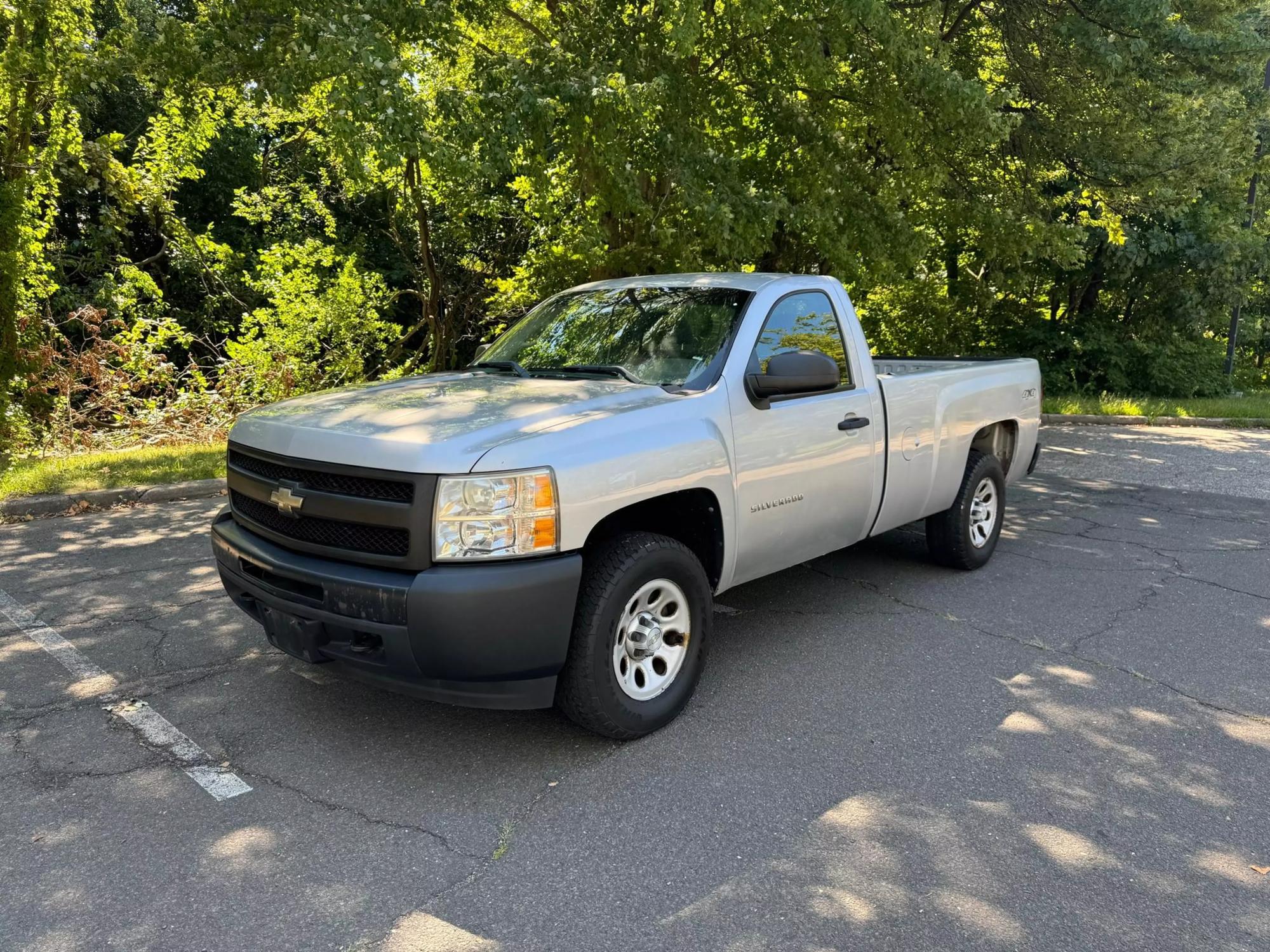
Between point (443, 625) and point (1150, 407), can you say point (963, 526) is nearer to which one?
→ point (443, 625)

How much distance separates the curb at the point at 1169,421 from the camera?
1512cm

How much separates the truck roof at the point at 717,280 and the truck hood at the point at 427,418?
96cm

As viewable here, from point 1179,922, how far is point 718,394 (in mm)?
2543

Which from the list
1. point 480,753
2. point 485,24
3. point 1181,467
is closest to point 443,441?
point 480,753

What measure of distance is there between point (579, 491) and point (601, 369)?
119cm

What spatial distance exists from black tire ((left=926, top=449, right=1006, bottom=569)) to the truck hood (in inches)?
113

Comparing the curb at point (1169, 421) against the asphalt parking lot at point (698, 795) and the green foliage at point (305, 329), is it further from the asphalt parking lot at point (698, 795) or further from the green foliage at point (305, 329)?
the green foliage at point (305, 329)

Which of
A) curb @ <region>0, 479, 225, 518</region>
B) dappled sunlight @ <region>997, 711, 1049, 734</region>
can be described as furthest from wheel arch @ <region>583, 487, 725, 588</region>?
curb @ <region>0, 479, 225, 518</region>

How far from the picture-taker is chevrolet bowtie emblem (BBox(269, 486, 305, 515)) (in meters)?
3.61

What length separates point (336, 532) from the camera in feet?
11.6

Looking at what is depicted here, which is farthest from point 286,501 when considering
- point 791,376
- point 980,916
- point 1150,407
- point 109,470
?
point 1150,407

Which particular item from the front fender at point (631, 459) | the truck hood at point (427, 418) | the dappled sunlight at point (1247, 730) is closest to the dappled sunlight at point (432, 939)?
the front fender at point (631, 459)

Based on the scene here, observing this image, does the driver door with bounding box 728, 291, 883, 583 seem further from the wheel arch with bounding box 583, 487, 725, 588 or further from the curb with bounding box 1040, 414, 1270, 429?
the curb with bounding box 1040, 414, 1270, 429

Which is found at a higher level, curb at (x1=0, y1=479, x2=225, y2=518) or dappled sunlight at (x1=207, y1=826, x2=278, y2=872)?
dappled sunlight at (x1=207, y1=826, x2=278, y2=872)
